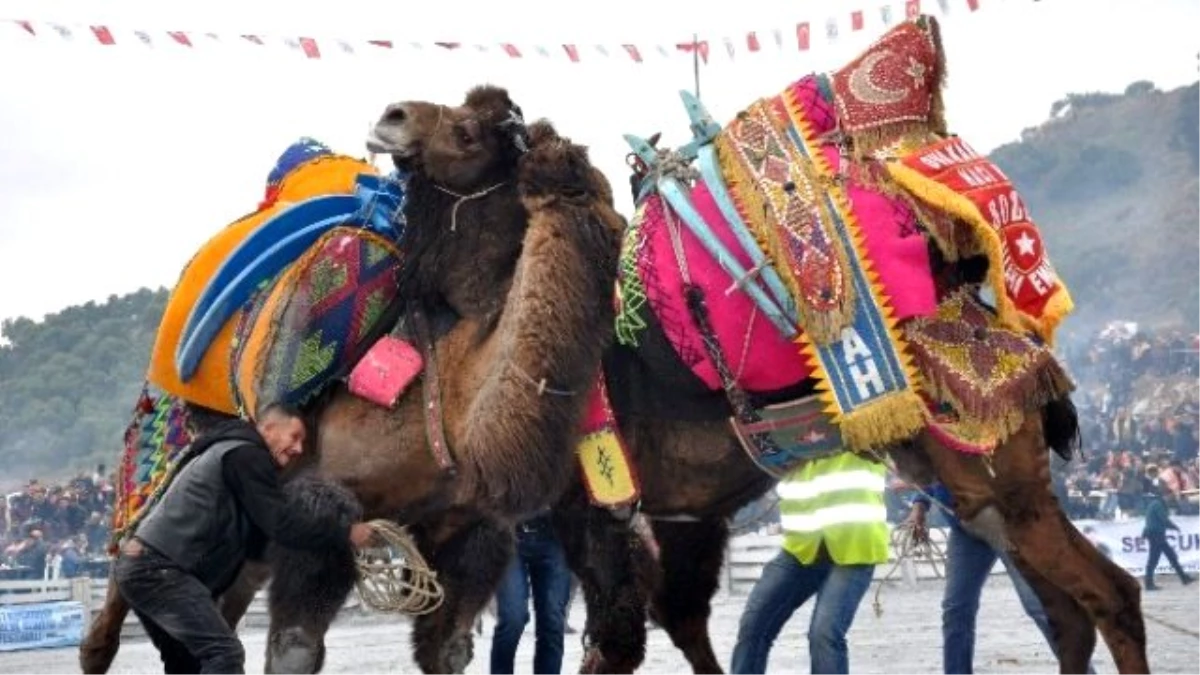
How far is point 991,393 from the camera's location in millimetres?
7156

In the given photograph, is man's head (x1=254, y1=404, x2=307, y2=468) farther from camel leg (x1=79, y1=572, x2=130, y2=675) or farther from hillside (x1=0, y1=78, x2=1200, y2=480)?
hillside (x1=0, y1=78, x2=1200, y2=480)

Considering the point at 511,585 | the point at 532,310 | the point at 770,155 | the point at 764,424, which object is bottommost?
the point at 511,585

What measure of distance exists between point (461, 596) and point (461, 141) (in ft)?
6.95

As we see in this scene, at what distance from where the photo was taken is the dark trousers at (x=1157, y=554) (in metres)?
23.4

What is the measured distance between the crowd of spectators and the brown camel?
23.4 metres

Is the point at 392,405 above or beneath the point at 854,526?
above

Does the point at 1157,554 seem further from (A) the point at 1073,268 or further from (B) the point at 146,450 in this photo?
(A) the point at 1073,268

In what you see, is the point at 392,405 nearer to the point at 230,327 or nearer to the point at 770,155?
the point at 230,327

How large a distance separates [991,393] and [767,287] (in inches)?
37.9

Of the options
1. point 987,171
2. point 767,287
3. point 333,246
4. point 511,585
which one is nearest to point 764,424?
point 767,287

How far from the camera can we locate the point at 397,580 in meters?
8.12

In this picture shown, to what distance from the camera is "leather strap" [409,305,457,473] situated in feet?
25.8

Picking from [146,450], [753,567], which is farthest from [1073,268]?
[146,450]

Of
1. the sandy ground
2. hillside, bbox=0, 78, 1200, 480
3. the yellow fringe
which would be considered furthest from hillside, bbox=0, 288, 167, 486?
the yellow fringe
